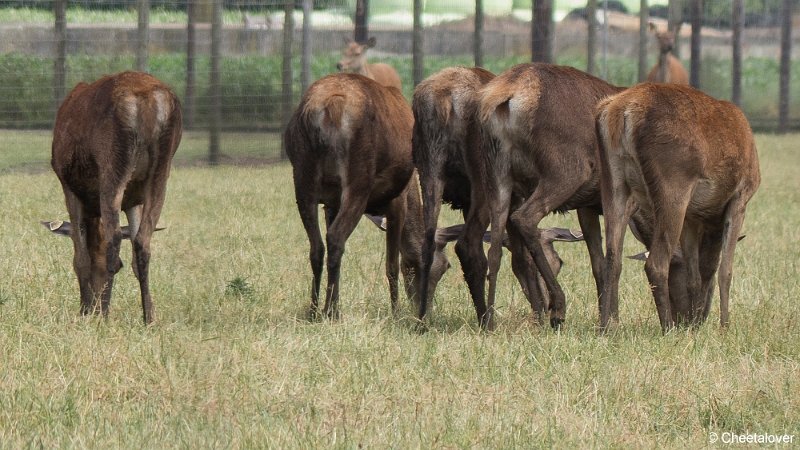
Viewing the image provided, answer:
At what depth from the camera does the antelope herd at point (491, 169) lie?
7.15m

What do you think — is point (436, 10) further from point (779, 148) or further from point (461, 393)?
point (461, 393)

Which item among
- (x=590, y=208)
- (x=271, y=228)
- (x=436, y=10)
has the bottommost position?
(x=271, y=228)

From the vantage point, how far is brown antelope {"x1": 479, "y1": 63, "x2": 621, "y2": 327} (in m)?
7.36

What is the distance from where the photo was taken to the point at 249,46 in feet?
59.4

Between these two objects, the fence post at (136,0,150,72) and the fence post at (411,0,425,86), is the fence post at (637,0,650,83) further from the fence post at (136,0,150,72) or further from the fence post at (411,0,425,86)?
the fence post at (136,0,150,72)

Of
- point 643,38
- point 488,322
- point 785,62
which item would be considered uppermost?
point 643,38

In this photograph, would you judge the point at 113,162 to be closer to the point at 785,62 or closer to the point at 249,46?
the point at 249,46

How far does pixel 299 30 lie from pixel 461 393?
45.7ft

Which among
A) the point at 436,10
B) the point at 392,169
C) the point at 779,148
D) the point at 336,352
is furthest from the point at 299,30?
the point at 336,352

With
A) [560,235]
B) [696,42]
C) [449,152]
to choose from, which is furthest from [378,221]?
[696,42]

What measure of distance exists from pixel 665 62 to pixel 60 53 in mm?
10139

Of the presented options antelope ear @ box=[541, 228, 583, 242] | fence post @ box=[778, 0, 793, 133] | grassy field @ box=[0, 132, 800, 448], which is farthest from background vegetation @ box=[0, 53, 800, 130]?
antelope ear @ box=[541, 228, 583, 242]

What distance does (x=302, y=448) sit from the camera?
193 inches

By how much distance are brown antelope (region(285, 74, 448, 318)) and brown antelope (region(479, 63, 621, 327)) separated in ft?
2.82
